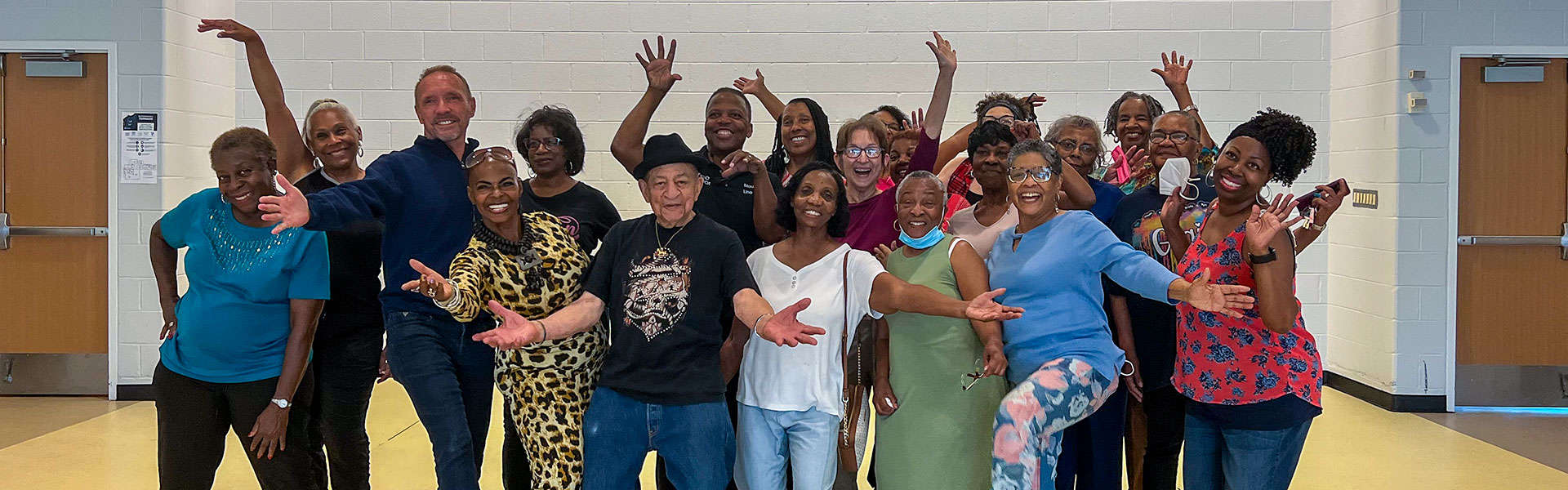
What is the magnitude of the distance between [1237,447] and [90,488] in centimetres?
458

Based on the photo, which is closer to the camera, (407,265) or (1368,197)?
(407,265)

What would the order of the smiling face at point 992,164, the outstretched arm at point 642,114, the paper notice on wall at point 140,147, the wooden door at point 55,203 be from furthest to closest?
the wooden door at point 55,203 → the paper notice on wall at point 140,147 → the outstretched arm at point 642,114 → the smiling face at point 992,164

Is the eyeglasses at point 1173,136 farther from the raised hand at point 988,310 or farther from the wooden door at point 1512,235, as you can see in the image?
the wooden door at point 1512,235

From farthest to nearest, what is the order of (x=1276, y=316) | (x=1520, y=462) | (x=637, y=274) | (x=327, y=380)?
(x=1520, y=462) < (x=327, y=380) < (x=637, y=274) < (x=1276, y=316)

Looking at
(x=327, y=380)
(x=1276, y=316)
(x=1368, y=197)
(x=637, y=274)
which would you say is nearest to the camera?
(x=1276, y=316)

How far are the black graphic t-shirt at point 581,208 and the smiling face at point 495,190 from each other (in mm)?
380

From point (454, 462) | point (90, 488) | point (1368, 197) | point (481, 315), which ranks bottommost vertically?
point (90, 488)

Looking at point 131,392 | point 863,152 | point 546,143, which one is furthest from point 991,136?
point 131,392

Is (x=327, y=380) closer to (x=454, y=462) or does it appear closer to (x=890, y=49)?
(x=454, y=462)

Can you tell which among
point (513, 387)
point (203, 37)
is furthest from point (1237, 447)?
point (203, 37)

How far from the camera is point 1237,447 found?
300 cm

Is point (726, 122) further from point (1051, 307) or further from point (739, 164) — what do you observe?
point (1051, 307)

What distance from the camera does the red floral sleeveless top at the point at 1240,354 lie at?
9.66ft

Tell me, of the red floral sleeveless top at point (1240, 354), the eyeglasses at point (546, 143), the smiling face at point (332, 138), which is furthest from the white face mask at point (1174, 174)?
the smiling face at point (332, 138)
